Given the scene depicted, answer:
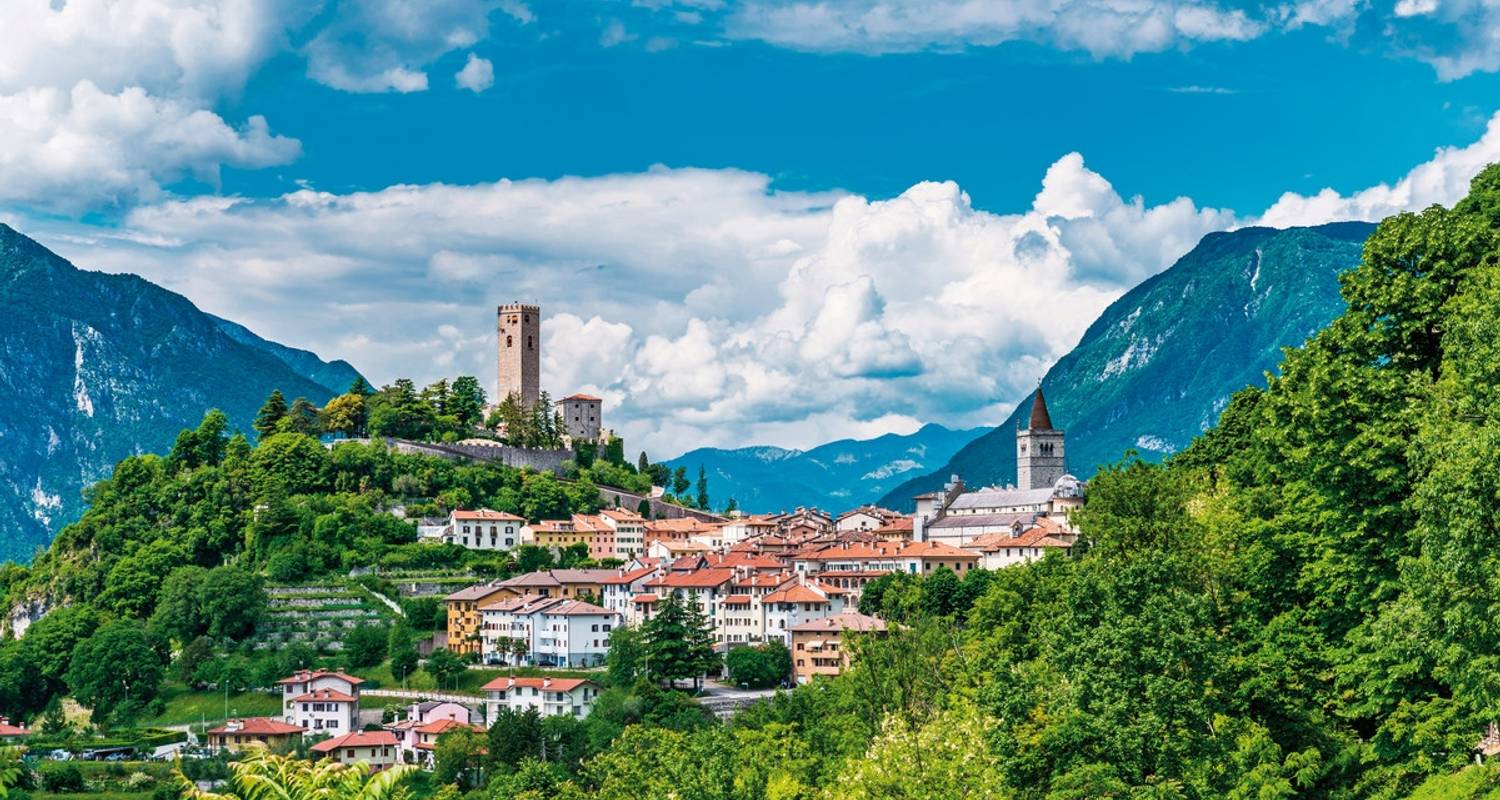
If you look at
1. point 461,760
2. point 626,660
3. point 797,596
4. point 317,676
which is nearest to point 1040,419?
point 797,596

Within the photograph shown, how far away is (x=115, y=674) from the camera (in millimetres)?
93125

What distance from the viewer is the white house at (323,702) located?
87938 millimetres

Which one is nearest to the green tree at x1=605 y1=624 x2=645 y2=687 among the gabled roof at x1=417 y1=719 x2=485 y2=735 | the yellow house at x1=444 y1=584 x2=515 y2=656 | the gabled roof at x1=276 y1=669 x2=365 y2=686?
the gabled roof at x1=417 y1=719 x2=485 y2=735

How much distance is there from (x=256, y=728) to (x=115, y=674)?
11968 mm

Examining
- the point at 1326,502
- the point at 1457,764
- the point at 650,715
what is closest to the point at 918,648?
the point at 1326,502

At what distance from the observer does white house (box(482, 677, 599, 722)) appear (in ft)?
280

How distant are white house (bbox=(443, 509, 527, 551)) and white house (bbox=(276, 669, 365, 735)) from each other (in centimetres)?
2366

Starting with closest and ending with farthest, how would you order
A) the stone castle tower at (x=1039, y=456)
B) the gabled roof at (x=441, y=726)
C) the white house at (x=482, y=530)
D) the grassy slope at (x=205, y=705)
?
the gabled roof at (x=441, y=726)
the grassy slope at (x=205, y=705)
the white house at (x=482, y=530)
the stone castle tower at (x=1039, y=456)

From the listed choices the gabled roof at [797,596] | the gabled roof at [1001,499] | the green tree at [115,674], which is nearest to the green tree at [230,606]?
the green tree at [115,674]

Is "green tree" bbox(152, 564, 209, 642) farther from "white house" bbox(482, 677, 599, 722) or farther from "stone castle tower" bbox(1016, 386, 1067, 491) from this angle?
"stone castle tower" bbox(1016, 386, 1067, 491)

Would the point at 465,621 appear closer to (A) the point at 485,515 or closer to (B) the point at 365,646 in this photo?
(B) the point at 365,646

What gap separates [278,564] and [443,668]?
19.1m

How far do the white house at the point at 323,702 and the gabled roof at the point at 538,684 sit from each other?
7391 mm

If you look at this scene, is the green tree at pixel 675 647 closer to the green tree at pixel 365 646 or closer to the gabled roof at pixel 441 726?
the gabled roof at pixel 441 726
